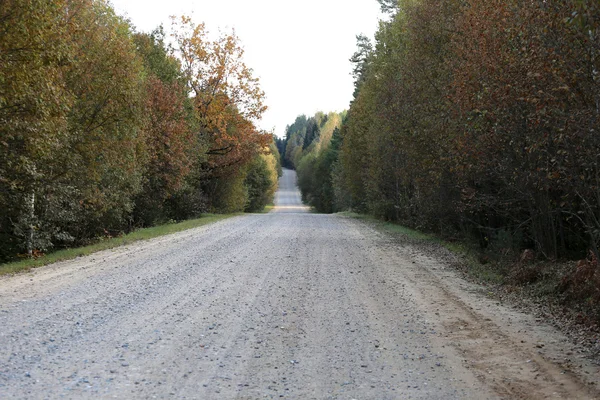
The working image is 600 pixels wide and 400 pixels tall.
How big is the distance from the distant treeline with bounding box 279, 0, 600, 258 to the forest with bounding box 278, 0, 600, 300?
0.10 feet

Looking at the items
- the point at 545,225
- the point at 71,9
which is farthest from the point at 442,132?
the point at 71,9

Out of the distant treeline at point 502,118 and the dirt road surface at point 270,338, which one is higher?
the distant treeline at point 502,118

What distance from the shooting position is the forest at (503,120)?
7918 millimetres

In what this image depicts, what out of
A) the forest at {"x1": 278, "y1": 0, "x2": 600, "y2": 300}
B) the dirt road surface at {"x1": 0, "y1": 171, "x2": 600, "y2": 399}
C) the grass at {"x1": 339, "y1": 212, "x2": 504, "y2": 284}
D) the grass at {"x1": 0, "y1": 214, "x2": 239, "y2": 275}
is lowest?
the grass at {"x1": 339, "y1": 212, "x2": 504, "y2": 284}

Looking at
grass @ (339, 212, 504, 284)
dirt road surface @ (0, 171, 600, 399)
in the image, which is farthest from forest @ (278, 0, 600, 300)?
dirt road surface @ (0, 171, 600, 399)

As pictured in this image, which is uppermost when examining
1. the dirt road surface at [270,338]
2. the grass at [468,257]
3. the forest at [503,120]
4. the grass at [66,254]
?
the forest at [503,120]

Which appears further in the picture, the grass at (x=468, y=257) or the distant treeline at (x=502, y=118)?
the grass at (x=468, y=257)

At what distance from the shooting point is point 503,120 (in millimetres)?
10766

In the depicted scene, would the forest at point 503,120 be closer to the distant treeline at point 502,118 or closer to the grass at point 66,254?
the distant treeline at point 502,118

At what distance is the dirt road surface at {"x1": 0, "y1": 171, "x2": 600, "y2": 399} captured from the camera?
16.5 feet

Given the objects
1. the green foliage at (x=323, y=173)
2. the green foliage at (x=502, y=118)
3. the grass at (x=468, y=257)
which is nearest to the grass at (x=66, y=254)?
the grass at (x=468, y=257)

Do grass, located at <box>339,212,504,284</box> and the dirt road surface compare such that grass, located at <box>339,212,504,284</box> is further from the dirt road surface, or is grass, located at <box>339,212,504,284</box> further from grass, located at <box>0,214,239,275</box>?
grass, located at <box>0,214,239,275</box>

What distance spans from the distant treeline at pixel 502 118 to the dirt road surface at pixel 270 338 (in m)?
2.61

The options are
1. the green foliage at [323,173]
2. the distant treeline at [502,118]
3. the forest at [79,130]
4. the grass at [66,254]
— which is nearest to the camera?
the distant treeline at [502,118]
